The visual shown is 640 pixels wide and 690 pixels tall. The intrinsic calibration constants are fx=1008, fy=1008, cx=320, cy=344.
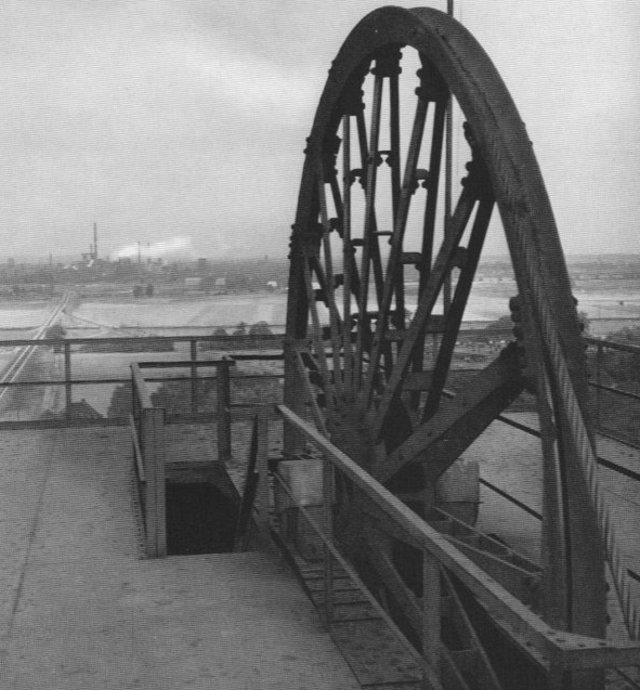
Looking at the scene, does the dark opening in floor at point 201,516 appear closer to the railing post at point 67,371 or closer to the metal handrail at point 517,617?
the railing post at point 67,371

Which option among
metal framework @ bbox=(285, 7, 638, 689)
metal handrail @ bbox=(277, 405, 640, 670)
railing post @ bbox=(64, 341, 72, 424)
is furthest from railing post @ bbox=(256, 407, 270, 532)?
railing post @ bbox=(64, 341, 72, 424)

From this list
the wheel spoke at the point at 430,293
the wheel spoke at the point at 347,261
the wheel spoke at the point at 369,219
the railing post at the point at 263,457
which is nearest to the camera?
the wheel spoke at the point at 430,293

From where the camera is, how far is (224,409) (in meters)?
8.14

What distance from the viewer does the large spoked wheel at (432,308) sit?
3.59 m

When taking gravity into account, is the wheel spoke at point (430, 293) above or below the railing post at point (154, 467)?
above

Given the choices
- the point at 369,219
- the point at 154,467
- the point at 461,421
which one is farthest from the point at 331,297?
the point at 461,421

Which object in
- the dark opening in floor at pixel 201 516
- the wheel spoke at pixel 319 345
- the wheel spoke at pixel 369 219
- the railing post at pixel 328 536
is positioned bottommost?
the dark opening in floor at pixel 201 516

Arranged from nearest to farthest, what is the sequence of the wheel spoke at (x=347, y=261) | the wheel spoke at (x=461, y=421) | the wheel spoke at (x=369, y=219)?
Result: the wheel spoke at (x=461, y=421) < the wheel spoke at (x=369, y=219) < the wheel spoke at (x=347, y=261)

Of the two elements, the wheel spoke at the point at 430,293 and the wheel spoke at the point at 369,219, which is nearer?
the wheel spoke at the point at 430,293

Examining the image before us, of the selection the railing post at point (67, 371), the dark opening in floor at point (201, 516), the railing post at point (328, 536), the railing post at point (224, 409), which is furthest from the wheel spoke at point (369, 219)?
the railing post at point (67, 371)

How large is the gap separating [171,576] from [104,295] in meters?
14.7

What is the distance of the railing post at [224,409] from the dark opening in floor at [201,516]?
43cm

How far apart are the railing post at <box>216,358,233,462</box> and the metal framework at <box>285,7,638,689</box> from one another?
2.08 ft

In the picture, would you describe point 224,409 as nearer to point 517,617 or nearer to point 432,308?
point 432,308
